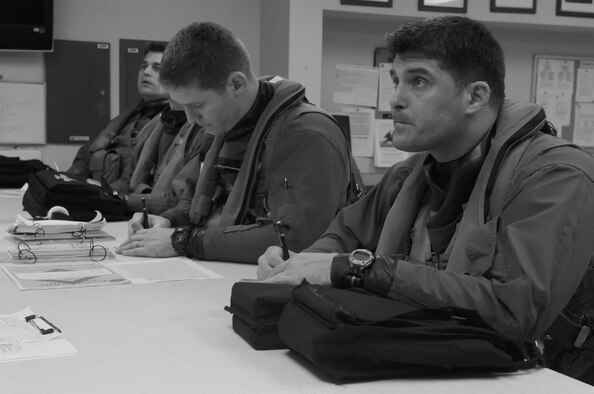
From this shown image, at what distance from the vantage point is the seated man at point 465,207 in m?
1.36

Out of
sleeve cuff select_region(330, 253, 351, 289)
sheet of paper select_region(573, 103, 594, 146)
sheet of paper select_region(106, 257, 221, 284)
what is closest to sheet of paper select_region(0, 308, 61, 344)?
sheet of paper select_region(106, 257, 221, 284)

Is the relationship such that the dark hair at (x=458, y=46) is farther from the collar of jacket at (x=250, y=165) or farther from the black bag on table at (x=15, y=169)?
the black bag on table at (x=15, y=169)

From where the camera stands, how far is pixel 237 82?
2.36 metres

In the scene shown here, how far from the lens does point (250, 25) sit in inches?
211

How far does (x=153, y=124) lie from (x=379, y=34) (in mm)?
1792

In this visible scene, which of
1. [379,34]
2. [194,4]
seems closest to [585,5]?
[379,34]

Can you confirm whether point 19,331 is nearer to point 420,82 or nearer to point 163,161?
point 420,82

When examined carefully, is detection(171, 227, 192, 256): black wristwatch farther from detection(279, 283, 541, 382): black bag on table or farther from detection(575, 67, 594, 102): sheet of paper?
detection(575, 67, 594, 102): sheet of paper

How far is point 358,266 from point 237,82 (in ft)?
3.55

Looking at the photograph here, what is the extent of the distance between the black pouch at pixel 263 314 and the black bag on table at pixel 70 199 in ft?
4.96

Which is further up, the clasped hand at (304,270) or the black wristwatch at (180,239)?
the clasped hand at (304,270)

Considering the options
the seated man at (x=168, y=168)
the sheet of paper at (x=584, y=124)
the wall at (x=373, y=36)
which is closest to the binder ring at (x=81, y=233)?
the seated man at (x=168, y=168)

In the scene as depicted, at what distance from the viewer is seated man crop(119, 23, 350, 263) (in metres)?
2.19

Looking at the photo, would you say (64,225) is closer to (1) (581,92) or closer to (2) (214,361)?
(2) (214,361)
